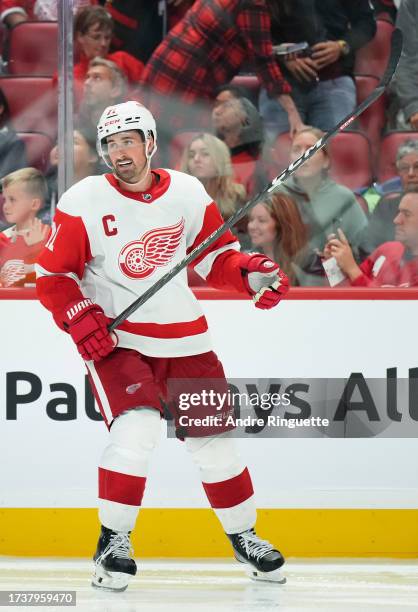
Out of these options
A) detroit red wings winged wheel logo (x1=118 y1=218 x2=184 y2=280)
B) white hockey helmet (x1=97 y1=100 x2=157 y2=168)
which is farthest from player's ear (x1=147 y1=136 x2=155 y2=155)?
detroit red wings winged wheel logo (x1=118 y1=218 x2=184 y2=280)

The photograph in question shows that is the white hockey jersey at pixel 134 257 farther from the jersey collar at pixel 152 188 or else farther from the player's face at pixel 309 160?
the player's face at pixel 309 160

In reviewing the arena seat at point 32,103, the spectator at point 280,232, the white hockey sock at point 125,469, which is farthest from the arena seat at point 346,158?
the white hockey sock at point 125,469

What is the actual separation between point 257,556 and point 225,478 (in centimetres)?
23

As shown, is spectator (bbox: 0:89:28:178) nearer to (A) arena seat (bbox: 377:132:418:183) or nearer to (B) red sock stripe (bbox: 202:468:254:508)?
(A) arena seat (bbox: 377:132:418:183)

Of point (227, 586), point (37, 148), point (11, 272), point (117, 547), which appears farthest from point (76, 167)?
point (227, 586)

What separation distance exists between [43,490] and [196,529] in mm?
490

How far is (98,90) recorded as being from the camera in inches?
154

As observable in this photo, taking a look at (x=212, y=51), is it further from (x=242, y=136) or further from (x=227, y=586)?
(x=227, y=586)

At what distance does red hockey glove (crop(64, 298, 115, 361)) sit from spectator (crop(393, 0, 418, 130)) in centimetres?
133

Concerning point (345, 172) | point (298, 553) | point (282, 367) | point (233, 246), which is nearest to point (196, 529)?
point (298, 553)

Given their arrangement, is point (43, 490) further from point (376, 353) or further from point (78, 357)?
point (376, 353)

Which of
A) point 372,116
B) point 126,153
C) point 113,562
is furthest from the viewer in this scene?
point 372,116

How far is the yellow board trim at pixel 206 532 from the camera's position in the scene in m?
3.74

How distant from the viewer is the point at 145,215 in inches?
128
